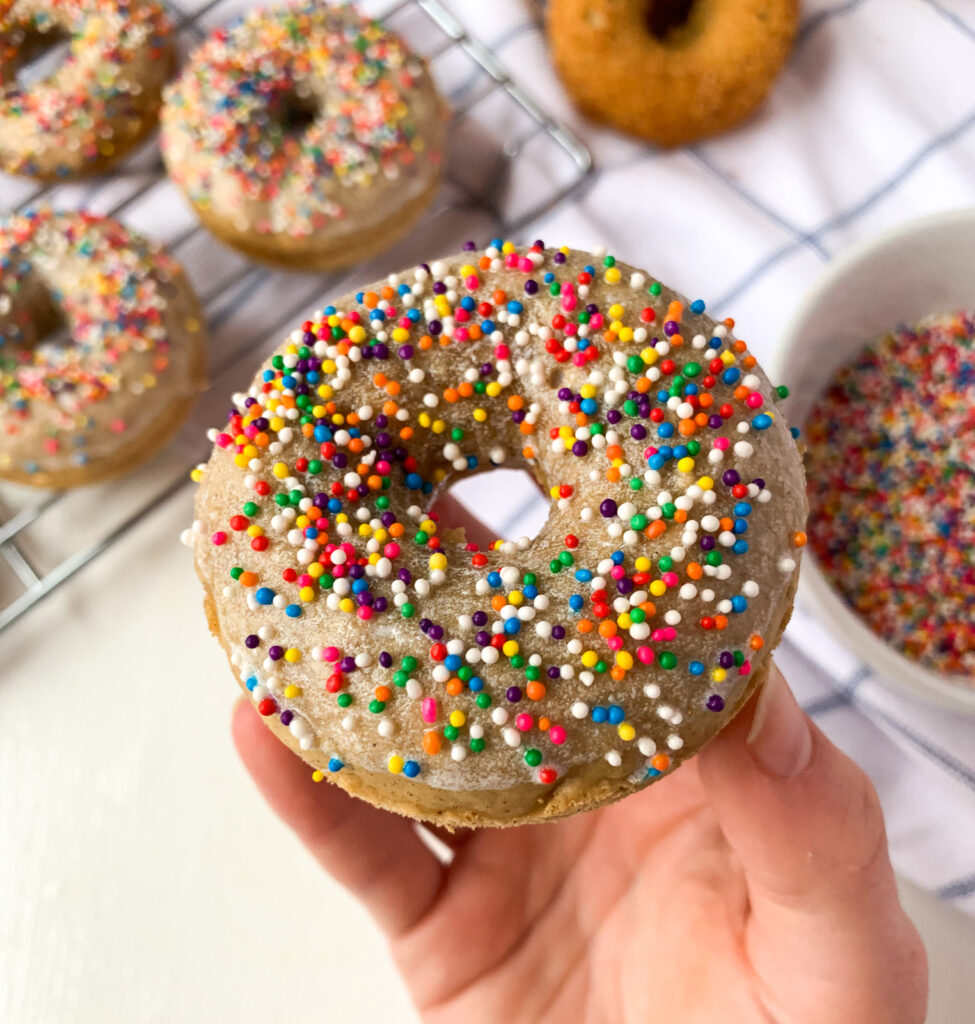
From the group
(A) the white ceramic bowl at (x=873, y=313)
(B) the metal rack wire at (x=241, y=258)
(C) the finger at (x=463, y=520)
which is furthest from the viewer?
(B) the metal rack wire at (x=241, y=258)

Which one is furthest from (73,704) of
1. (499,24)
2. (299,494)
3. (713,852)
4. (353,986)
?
(499,24)

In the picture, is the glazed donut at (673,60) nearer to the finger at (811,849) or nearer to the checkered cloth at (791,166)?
the checkered cloth at (791,166)

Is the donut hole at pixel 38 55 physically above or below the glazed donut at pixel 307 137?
above

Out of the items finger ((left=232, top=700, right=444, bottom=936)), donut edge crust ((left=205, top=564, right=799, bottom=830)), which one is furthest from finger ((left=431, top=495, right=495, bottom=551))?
donut edge crust ((left=205, top=564, right=799, bottom=830))

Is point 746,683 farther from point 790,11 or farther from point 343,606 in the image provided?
point 790,11

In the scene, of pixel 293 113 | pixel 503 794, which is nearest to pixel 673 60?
pixel 293 113

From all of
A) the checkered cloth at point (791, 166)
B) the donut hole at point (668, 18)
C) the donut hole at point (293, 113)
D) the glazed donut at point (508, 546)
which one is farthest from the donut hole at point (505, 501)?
the donut hole at point (668, 18)

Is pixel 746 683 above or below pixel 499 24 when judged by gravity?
below
